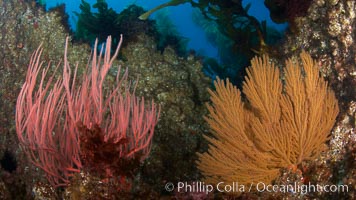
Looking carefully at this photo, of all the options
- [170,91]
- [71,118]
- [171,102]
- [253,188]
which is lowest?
[253,188]

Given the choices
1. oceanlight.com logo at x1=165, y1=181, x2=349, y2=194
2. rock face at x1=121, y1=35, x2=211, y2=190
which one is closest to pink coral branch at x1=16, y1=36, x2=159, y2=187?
oceanlight.com logo at x1=165, y1=181, x2=349, y2=194

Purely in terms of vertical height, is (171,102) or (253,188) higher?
(171,102)

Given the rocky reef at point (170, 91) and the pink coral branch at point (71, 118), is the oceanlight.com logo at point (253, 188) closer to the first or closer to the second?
the rocky reef at point (170, 91)

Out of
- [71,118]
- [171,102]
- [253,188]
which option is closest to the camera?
[71,118]

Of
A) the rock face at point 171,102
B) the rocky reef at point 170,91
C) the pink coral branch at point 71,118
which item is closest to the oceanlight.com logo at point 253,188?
the rocky reef at point 170,91

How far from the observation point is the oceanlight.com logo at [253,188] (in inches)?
126

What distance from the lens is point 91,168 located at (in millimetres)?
2984

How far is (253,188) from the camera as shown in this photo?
350cm

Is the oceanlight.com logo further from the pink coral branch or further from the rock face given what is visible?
the rock face

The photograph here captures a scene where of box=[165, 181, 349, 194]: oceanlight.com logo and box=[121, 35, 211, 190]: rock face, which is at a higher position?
box=[121, 35, 211, 190]: rock face

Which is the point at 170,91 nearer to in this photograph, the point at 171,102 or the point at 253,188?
the point at 171,102

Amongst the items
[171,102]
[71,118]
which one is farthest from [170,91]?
[71,118]

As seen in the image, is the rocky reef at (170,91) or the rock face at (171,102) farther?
the rock face at (171,102)

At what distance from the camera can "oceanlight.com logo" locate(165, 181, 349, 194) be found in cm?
320
